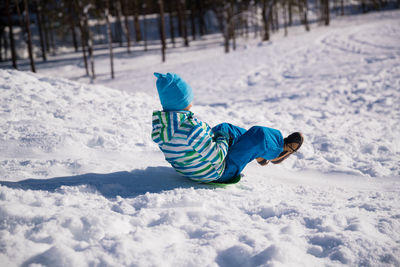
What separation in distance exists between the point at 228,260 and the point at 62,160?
2.25m

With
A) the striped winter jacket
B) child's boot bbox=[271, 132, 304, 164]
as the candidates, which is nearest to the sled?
the striped winter jacket

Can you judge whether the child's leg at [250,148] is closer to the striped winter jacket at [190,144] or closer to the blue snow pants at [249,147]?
the blue snow pants at [249,147]

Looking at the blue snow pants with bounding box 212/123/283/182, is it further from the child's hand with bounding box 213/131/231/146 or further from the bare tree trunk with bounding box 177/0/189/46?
the bare tree trunk with bounding box 177/0/189/46

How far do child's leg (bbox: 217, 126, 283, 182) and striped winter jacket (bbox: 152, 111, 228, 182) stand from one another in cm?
12

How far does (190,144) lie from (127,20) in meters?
29.9

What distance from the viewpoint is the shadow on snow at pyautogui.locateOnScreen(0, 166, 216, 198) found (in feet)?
8.70

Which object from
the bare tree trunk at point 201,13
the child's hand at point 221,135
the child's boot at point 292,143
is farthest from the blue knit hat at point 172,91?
the bare tree trunk at point 201,13

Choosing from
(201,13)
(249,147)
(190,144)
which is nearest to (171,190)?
(190,144)

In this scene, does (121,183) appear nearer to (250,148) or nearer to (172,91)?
(172,91)

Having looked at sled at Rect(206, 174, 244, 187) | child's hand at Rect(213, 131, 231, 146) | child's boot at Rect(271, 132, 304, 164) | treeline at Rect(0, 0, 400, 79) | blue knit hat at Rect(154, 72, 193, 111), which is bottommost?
sled at Rect(206, 174, 244, 187)

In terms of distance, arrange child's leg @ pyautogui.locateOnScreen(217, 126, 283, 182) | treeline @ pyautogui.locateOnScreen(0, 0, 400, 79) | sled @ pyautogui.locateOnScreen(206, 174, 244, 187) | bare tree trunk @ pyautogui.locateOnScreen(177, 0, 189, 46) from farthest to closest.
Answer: bare tree trunk @ pyautogui.locateOnScreen(177, 0, 189, 46) → treeline @ pyautogui.locateOnScreen(0, 0, 400, 79) → sled @ pyautogui.locateOnScreen(206, 174, 244, 187) → child's leg @ pyautogui.locateOnScreen(217, 126, 283, 182)

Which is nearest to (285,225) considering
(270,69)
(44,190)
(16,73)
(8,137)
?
(44,190)

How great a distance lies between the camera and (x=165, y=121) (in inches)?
101

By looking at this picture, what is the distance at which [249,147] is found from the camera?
277cm
